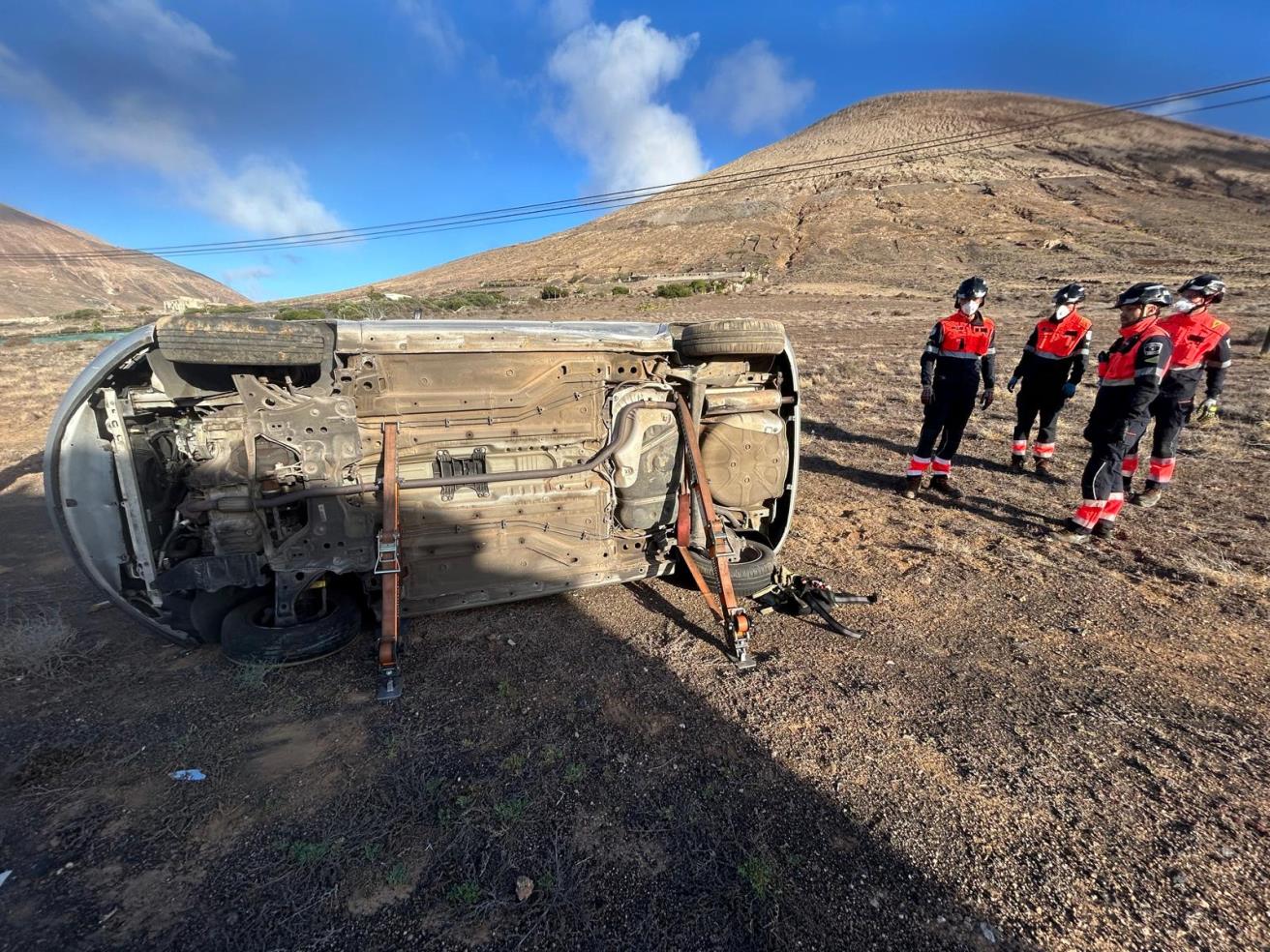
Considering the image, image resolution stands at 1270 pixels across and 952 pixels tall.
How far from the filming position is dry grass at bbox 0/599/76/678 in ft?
10.3

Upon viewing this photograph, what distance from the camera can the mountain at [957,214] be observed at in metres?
34.9

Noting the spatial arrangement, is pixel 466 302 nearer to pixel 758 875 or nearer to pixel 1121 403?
pixel 1121 403

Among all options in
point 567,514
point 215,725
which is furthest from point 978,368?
point 215,725

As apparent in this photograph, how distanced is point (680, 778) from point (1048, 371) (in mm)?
6238

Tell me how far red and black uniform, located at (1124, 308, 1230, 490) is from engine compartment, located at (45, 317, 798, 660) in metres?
4.36

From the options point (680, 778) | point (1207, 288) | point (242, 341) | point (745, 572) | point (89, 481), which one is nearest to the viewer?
point (680, 778)

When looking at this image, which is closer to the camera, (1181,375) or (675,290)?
(1181,375)

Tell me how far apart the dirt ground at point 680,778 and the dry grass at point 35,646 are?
0.08 meters

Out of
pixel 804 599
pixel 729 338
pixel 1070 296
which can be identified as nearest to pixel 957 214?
pixel 1070 296

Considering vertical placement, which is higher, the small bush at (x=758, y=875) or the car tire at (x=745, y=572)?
the car tire at (x=745, y=572)

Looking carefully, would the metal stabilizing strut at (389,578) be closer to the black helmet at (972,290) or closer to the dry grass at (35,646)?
the dry grass at (35,646)

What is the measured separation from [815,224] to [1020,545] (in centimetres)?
5296

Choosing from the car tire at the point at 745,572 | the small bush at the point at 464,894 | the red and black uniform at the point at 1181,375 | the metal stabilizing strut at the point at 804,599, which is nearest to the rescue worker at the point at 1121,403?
the red and black uniform at the point at 1181,375

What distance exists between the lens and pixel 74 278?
81125 mm
